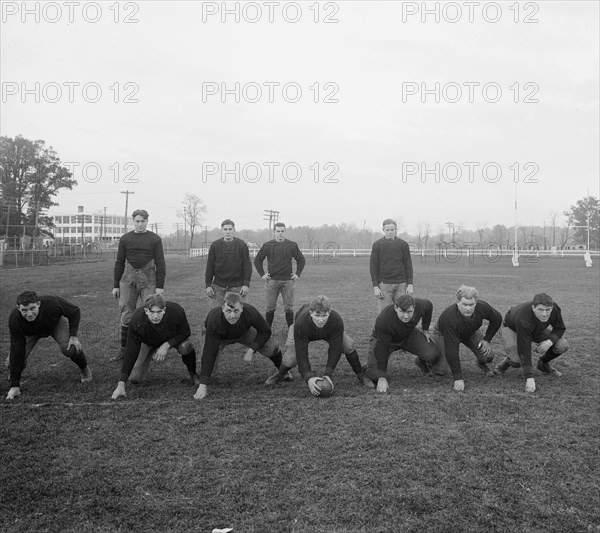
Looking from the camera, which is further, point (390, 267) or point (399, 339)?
point (390, 267)

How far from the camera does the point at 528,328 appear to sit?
5938 mm

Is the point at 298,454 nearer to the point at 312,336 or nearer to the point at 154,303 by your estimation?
the point at 312,336

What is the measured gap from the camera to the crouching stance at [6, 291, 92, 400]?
18.2 ft

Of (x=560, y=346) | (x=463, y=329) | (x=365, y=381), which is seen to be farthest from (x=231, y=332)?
(x=560, y=346)

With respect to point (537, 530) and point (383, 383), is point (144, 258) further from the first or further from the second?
point (537, 530)

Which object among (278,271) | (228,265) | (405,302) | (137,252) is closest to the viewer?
(405,302)

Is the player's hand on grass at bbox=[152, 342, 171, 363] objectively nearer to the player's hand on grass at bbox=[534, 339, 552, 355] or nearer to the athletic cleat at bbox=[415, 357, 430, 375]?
the athletic cleat at bbox=[415, 357, 430, 375]

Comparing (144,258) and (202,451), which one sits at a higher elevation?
(144,258)

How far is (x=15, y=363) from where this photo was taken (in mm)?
5566

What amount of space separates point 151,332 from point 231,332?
34.4 inches

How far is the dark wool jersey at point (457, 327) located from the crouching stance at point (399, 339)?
0.28 m

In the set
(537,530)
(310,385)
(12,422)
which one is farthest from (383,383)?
(12,422)

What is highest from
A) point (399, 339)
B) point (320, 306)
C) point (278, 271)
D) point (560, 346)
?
point (278, 271)

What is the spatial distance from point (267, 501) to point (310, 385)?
212cm
